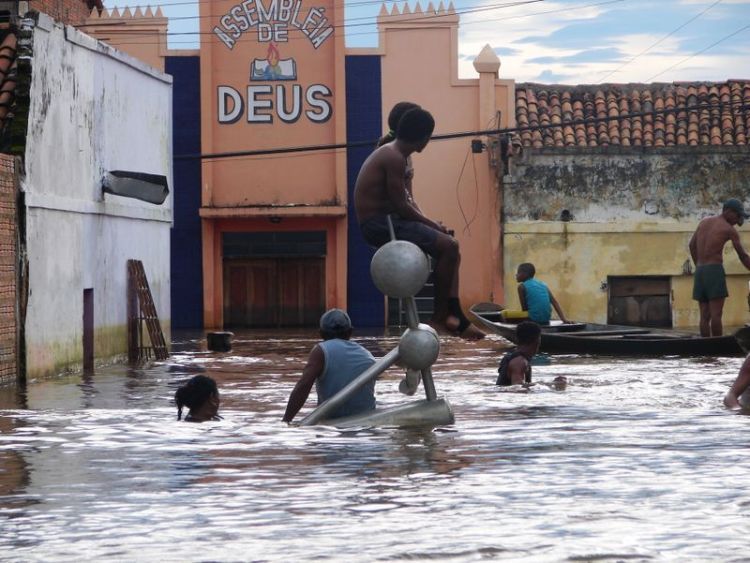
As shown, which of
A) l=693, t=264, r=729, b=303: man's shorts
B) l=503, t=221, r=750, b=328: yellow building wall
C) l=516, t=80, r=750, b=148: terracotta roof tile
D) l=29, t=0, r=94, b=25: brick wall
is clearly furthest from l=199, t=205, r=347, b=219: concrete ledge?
l=693, t=264, r=729, b=303: man's shorts

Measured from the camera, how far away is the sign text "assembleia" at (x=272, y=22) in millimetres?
35281

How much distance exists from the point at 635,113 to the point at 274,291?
924cm

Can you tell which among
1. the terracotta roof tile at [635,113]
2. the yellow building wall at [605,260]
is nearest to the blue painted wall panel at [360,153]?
the yellow building wall at [605,260]

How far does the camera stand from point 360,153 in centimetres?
3522

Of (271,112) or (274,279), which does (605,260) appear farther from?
(271,112)

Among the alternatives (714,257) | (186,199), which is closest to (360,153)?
(186,199)

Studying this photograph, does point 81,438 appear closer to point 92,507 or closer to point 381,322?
point 92,507

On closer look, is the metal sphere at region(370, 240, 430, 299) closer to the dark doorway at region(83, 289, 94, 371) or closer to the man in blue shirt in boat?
the man in blue shirt in boat

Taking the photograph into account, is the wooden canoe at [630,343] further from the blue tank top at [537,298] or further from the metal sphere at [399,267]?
the metal sphere at [399,267]

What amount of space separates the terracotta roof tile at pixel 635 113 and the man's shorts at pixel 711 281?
43.1 feet

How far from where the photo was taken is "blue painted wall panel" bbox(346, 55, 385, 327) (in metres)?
35.2

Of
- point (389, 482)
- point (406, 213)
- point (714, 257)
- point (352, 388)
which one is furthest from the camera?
point (714, 257)

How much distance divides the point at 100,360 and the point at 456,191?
586 inches

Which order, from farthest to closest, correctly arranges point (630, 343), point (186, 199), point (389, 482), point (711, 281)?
point (186, 199) → point (630, 343) → point (711, 281) → point (389, 482)
